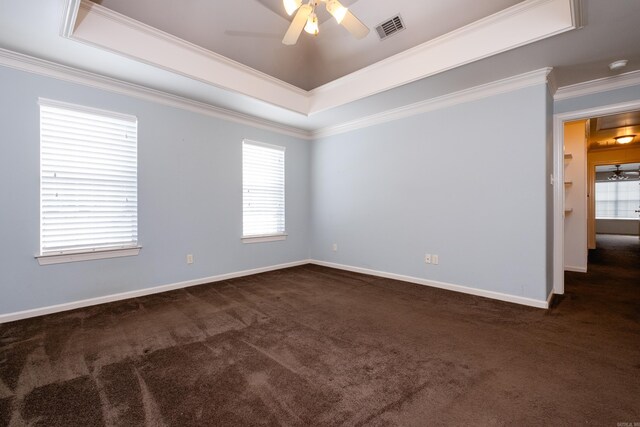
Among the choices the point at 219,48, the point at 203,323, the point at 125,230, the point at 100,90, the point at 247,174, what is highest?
the point at 219,48

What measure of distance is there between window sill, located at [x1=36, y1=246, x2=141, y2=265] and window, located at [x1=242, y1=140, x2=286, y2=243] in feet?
5.48

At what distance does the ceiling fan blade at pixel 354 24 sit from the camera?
2.42 meters

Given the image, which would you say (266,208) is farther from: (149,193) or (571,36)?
(571,36)

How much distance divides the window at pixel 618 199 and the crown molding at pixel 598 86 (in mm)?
11808

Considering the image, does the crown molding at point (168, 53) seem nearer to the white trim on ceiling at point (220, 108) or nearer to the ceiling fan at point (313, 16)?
the white trim on ceiling at point (220, 108)

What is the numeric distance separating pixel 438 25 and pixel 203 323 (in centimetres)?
399

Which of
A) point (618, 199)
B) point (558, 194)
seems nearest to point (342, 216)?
point (558, 194)

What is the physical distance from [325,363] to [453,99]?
3.65m

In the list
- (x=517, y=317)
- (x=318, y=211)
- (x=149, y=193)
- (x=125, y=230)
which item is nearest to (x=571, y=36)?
(x=517, y=317)

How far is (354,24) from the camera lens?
98.6 inches

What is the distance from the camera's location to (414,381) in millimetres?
1834

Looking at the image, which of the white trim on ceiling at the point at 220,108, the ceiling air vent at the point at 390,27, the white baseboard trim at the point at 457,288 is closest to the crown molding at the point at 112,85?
the white trim on ceiling at the point at 220,108

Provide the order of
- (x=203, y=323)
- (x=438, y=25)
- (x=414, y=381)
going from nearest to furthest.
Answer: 1. (x=414, y=381)
2. (x=203, y=323)
3. (x=438, y=25)

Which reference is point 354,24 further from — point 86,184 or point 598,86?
point 86,184
